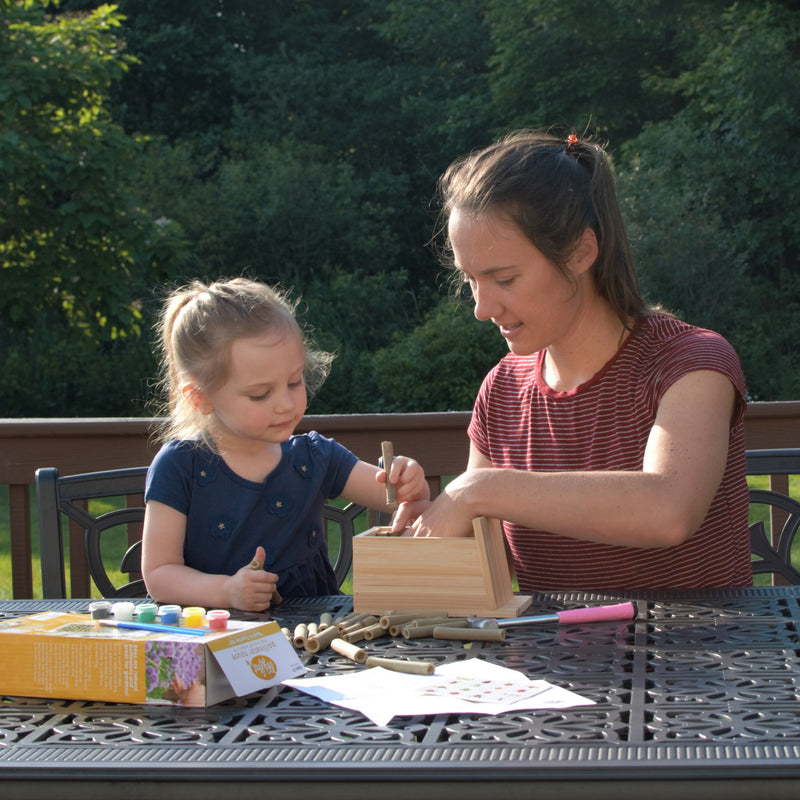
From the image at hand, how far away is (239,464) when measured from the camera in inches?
83.0

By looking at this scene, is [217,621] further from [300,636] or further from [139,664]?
[300,636]

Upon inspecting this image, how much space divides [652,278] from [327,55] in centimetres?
918

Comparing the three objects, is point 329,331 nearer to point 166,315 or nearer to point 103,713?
point 166,315

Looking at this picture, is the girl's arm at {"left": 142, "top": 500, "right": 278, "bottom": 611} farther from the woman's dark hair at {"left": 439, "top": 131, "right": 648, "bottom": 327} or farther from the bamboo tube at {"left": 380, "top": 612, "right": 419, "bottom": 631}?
the woman's dark hair at {"left": 439, "top": 131, "right": 648, "bottom": 327}

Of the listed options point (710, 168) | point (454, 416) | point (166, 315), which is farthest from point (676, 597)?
point (710, 168)

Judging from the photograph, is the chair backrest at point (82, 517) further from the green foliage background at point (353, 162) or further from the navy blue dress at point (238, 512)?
the green foliage background at point (353, 162)

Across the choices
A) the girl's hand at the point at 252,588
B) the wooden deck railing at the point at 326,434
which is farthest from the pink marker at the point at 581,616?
the wooden deck railing at the point at 326,434

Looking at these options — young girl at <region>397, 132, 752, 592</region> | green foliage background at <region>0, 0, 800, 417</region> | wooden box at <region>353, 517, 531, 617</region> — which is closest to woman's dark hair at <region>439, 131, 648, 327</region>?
young girl at <region>397, 132, 752, 592</region>

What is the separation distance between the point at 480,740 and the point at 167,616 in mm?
452

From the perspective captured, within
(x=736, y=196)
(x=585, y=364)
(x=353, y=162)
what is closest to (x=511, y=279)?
(x=585, y=364)

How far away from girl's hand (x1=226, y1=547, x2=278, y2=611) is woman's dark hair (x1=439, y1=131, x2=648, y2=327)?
0.72 m

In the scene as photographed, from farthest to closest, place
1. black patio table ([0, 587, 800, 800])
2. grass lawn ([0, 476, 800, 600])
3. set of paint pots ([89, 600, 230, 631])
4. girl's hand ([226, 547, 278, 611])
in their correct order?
grass lawn ([0, 476, 800, 600]) → girl's hand ([226, 547, 278, 611]) → set of paint pots ([89, 600, 230, 631]) → black patio table ([0, 587, 800, 800])

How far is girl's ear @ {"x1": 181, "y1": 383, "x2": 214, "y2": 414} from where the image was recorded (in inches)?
82.9

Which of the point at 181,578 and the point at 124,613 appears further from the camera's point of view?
the point at 181,578
